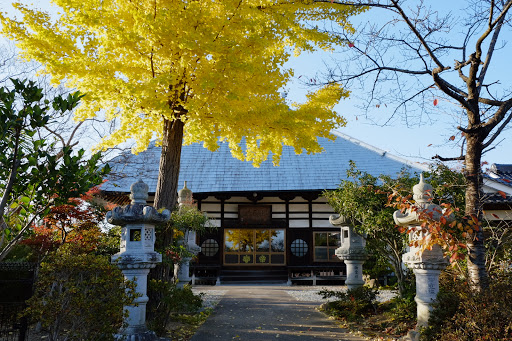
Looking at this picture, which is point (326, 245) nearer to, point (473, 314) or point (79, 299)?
point (473, 314)

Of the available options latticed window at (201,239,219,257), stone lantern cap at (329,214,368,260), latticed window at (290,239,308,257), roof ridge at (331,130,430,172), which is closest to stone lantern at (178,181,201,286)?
stone lantern cap at (329,214,368,260)

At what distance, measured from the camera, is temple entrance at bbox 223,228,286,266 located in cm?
1830

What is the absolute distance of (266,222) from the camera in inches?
715

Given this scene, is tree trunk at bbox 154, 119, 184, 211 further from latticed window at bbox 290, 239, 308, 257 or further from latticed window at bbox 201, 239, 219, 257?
latticed window at bbox 290, 239, 308, 257

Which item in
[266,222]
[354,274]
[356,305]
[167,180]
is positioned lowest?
[356,305]

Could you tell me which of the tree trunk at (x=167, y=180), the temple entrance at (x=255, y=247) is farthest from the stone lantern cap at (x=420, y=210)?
the temple entrance at (x=255, y=247)

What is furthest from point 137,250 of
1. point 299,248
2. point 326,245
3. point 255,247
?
point 326,245

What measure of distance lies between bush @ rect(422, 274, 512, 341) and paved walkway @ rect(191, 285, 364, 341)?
161 cm

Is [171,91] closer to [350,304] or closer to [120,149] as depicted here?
[120,149]

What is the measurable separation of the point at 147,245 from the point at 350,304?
4684 millimetres

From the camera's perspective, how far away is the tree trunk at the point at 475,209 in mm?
5496

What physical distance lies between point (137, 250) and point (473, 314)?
4778 millimetres

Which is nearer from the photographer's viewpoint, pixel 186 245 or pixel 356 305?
pixel 356 305

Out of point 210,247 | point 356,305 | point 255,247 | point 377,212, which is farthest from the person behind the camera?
point 255,247
